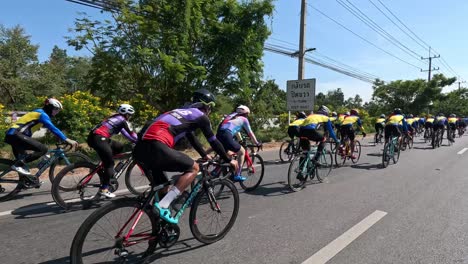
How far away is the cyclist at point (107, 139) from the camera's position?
19.2 feet

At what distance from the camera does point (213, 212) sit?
15.0 ft

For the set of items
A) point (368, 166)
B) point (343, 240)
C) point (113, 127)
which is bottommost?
point (343, 240)

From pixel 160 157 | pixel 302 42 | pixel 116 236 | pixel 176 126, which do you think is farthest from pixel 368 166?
pixel 116 236

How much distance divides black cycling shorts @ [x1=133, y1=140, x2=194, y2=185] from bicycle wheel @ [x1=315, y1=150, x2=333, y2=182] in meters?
5.16

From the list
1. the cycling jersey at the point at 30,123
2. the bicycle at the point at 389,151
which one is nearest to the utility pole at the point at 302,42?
the bicycle at the point at 389,151

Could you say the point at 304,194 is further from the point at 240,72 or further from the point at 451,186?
the point at 240,72

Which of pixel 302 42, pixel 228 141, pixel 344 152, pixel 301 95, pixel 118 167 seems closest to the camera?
pixel 118 167

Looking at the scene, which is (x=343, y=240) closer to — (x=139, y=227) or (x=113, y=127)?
(x=139, y=227)

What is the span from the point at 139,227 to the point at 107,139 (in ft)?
9.00

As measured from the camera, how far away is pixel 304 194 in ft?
23.7

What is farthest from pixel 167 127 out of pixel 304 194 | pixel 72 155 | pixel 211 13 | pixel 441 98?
pixel 441 98

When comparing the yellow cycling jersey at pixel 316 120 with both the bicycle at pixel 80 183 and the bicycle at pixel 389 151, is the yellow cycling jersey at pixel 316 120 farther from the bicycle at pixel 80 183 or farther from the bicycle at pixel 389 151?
the bicycle at pixel 80 183

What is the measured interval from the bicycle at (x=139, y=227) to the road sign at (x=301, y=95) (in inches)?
478

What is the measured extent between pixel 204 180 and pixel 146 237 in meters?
0.96
